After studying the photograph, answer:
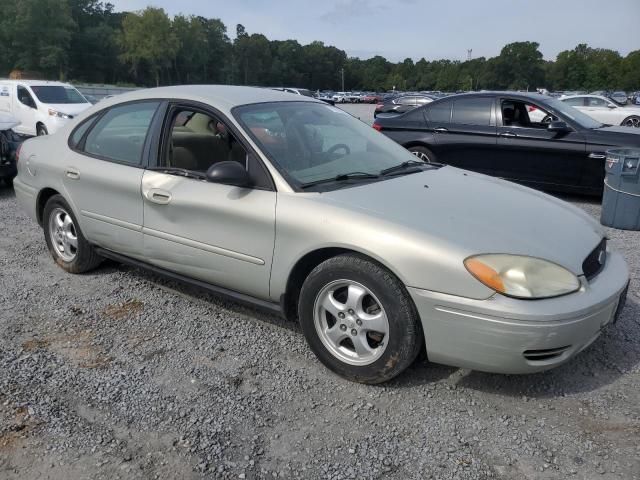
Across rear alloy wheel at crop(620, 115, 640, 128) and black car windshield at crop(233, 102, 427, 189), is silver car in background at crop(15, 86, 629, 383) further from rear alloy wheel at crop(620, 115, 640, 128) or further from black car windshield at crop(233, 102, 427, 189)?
rear alloy wheel at crop(620, 115, 640, 128)

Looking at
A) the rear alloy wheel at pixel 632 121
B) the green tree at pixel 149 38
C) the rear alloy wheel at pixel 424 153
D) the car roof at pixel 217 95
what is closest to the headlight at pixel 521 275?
the car roof at pixel 217 95

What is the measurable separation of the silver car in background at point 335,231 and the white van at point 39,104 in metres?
9.98

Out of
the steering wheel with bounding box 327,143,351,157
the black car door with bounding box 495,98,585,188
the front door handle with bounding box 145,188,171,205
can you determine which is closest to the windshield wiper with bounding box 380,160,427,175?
the steering wheel with bounding box 327,143,351,157

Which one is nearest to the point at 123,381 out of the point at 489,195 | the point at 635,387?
the point at 489,195

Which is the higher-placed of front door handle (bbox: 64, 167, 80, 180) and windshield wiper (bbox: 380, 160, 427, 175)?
windshield wiper (bbox: 380, 160, 427, 175)

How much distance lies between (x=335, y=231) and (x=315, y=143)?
3.16 feet

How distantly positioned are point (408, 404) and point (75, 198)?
2.99 metres

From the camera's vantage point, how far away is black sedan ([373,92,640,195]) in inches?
283

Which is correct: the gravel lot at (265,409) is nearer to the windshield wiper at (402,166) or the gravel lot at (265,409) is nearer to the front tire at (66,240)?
the front tire at (66,240)

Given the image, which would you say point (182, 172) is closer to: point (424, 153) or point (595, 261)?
point (595, 261)

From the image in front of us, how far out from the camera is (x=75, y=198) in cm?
427

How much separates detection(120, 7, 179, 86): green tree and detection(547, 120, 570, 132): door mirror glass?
83.7 metres

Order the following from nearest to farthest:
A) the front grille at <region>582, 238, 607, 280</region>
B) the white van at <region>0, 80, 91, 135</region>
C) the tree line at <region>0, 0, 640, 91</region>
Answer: the front grille at <region>582, 238, 607, 280</region> < the white van at <region>0, 80, 91, 135</region> < the tree line at <region>0, 0, 640, 91</region>

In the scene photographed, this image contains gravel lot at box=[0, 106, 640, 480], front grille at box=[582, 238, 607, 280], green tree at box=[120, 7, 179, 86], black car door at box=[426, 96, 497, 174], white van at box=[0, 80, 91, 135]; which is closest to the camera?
gravel lot at box=[0, 106, 640, 480]
